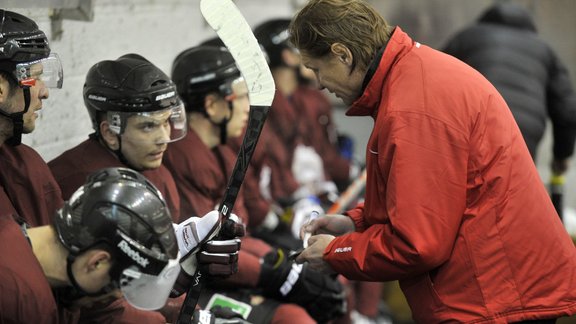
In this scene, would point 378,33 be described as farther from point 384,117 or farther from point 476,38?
point 476,38

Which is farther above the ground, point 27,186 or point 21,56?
point 21,56

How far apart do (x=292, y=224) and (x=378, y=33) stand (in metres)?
2.08

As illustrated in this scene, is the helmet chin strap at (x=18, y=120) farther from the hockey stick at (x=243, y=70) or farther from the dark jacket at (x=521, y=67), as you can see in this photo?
the dark jacket at (x=521, y=67)

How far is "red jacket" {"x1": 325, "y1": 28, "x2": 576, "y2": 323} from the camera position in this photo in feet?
7.79

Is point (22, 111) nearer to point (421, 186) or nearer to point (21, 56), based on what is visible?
point (21, 56)

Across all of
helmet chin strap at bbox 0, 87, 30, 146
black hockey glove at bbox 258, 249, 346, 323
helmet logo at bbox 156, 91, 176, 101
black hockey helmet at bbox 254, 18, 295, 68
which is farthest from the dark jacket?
helmet chin strap at bbox 0, 87, 30, 146

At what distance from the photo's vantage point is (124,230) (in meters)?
2.14

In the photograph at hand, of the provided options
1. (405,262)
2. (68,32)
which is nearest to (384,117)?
(405,262)

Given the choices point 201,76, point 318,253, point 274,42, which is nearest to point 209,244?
point 318,253

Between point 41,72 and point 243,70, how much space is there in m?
0.57

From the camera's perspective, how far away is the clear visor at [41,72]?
8.57 feet

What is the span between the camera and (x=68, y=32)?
11.8 ft

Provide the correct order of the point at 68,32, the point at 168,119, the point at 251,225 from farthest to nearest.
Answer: the point at 251,225 → the point at 68,32 → the point at 168,119

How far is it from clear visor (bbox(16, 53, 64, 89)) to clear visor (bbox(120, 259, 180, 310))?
28.9 inches
